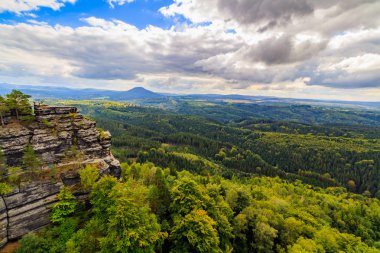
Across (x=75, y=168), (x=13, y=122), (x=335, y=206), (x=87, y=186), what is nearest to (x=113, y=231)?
(x=87, y=186)

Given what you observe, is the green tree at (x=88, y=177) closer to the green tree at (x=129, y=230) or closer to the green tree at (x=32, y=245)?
the green tree at (x=129, y=230)

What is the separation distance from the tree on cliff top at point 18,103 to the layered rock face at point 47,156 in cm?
246

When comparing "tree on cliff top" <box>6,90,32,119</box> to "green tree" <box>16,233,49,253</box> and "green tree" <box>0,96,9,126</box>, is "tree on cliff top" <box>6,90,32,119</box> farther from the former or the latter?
"green tree" <box>16,233,49,253</box>

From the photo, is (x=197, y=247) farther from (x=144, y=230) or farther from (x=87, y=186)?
(x=87, y=186)

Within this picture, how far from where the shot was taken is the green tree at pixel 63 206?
4831 cm

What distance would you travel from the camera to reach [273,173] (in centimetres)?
19550

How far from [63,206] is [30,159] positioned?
567 inches

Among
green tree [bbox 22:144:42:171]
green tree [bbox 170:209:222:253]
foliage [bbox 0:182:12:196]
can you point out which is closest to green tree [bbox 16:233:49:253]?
foliage [bbox 0:182:12:196]

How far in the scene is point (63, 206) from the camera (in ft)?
163

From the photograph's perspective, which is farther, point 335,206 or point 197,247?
point 335,206

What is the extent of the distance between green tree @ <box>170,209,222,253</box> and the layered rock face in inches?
1099

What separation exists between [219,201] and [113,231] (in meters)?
33.0

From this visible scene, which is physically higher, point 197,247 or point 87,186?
point 87,186

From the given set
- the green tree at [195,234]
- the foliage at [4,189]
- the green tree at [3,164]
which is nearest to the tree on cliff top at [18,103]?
the green tree at [3,164]
